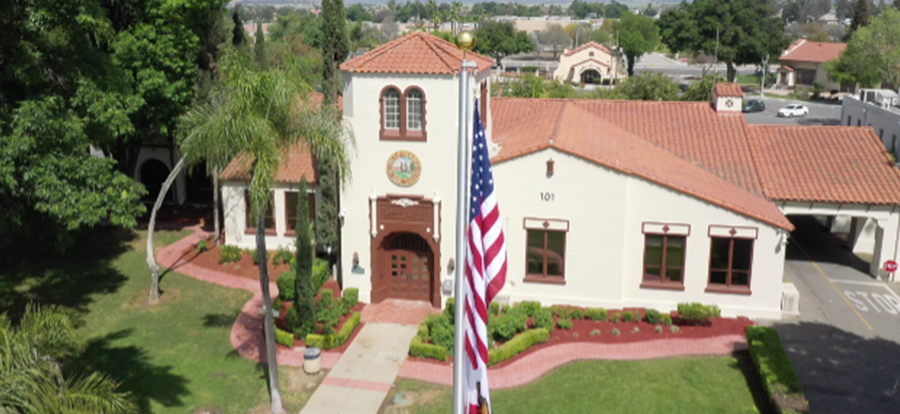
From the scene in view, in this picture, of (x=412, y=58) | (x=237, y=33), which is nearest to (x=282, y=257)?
(x=412, y=58)

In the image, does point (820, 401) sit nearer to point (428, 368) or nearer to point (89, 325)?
point (428, 368)

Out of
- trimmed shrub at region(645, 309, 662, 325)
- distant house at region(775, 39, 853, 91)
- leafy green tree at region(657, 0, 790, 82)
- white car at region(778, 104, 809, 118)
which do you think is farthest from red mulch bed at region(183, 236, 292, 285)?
distant house at region(775, 39, 853, 91)

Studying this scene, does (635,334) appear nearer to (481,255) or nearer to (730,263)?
(730,263)

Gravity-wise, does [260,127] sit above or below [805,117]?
above

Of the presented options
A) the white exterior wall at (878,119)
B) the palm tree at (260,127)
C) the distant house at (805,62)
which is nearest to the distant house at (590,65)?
the distant house at (805,62)

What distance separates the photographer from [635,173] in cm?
2459

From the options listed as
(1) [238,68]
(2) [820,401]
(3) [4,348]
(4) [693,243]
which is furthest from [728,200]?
(3) [4,348]

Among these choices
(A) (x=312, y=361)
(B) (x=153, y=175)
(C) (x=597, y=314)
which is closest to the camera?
(A) (x=312, y=361)

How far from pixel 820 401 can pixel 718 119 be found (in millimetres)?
15777

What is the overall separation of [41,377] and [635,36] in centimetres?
10152

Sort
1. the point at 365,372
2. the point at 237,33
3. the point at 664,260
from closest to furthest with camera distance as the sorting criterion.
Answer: the point at 365,372 → the point at 664,260 → the point at 237,33

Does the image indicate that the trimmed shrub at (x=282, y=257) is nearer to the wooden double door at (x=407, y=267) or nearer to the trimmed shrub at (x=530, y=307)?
the wooden double door at (x=407, y=267)

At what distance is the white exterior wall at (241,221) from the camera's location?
105 feet

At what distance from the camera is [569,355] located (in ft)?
74.6
